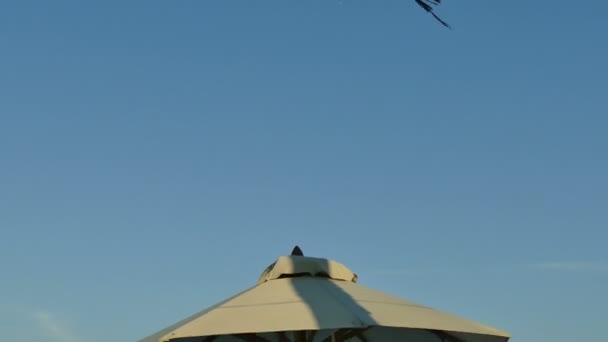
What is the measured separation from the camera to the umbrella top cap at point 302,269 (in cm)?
790

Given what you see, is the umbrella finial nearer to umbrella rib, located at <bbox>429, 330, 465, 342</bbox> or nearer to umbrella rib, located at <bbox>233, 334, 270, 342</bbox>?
umbrella rib, located at <bbox>233, 334, 270, 342</bbox>

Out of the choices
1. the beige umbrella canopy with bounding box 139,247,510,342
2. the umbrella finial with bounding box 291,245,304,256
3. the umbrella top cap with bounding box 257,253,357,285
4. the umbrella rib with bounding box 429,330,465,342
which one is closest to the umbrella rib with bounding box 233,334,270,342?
the beige umbrella canopy with bounding box 139,247,510,342

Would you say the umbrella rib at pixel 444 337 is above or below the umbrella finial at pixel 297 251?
below

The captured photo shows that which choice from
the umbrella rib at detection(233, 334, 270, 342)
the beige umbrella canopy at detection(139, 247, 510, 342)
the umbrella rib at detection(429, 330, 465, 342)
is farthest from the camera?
the umbrella rib at detection(233, 334, 270, 342)

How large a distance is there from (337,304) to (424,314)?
0.89m

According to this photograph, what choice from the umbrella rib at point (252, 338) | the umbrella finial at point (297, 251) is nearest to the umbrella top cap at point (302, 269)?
the umbrella finial at point (297, 251)

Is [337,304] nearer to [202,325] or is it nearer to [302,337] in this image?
[202,325]

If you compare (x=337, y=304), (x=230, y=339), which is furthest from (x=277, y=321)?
(x=230, y=339)

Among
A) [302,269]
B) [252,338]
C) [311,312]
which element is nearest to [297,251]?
[302,269]

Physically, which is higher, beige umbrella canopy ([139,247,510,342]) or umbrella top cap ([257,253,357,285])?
umbrella top cap ([257,253,357,285])

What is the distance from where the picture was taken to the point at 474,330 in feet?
23.1

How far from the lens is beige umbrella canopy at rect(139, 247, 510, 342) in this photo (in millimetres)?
6371

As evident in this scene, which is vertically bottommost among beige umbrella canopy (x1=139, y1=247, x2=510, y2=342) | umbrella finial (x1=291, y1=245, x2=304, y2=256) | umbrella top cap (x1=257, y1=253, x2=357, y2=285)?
beige umbrella canopy (x1=139, y1=247, x2=510, y2=342)

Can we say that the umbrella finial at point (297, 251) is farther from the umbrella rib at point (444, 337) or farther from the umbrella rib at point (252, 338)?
the umbrella rib at point (444, 337)
